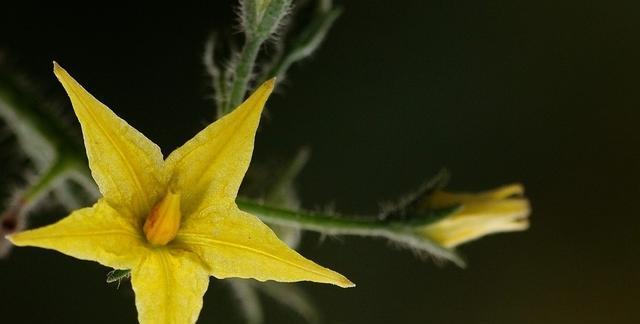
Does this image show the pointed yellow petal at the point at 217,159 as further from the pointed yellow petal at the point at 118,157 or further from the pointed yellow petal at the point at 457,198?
the pointed yellow petal at the point at 457,198

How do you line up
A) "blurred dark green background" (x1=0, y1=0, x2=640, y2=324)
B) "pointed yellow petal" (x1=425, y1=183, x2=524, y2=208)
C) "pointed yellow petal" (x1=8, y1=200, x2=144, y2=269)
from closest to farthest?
"pointed yellow petal" (x1=8, y1=200, x2=144, y2=269)
"pointed yellow petal" (x1=425, y1=183, x2=524, y2=208)
"blurred dark green background" (x1=0, y1=0, x2=640, y2=324)

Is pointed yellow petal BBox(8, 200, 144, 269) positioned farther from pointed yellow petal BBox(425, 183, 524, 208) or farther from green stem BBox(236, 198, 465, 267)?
pointed yellow petal BBox(425, 183, 524, 208)

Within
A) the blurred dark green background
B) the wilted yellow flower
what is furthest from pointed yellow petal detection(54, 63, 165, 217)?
the blurred dark green background

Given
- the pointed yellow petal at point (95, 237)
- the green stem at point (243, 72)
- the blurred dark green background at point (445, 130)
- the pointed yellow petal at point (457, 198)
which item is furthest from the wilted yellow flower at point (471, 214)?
the blurred dark green background at point (445, 130)

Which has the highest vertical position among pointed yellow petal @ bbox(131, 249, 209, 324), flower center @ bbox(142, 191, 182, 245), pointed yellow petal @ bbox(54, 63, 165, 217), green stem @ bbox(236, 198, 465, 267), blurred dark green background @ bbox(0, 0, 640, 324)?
blurred dark green background @ bbox(0, 0, 640, 324)

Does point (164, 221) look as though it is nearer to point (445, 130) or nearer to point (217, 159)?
point (217, 159)

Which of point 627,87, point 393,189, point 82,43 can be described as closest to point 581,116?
point 627,87

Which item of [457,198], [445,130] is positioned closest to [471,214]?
[457,198]

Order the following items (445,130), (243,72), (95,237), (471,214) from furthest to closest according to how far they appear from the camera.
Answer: (445,130), (471,214), (243,72), (95,237)

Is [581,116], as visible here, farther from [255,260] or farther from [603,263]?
[255,260]
